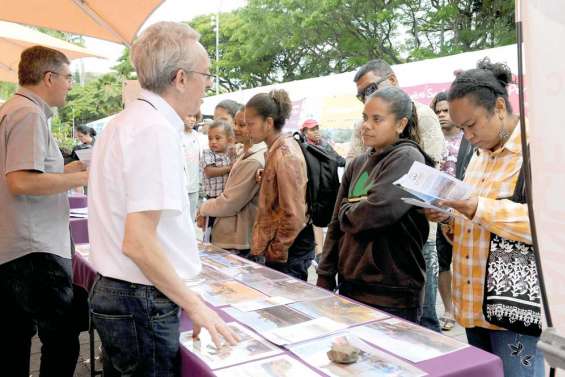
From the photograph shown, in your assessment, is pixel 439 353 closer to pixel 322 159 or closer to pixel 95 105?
pixel 322 159

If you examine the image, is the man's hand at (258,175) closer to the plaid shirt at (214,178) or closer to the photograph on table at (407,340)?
the plaid shirt at (214,178)

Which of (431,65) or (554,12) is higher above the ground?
(431,65)

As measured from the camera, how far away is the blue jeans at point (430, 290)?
272 centimetres

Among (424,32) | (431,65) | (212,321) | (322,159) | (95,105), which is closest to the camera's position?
(212,321)

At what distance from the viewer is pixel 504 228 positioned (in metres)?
1.42

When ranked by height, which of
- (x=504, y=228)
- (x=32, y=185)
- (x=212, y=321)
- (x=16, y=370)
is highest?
(x=32, y=185)

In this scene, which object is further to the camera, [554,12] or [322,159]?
[322,159]

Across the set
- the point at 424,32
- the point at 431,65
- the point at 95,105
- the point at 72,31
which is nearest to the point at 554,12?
the point at 72,31

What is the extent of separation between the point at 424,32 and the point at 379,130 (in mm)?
14890

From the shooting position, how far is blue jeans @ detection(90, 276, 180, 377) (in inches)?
51.8

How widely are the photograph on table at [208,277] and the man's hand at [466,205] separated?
40.9 inches

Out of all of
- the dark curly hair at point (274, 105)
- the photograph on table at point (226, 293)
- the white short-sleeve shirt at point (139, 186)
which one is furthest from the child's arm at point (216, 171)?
the white short-sleeve shirt at point (139, 186)

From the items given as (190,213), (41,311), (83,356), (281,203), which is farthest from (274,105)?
(83,356)

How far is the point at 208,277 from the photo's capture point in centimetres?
215
